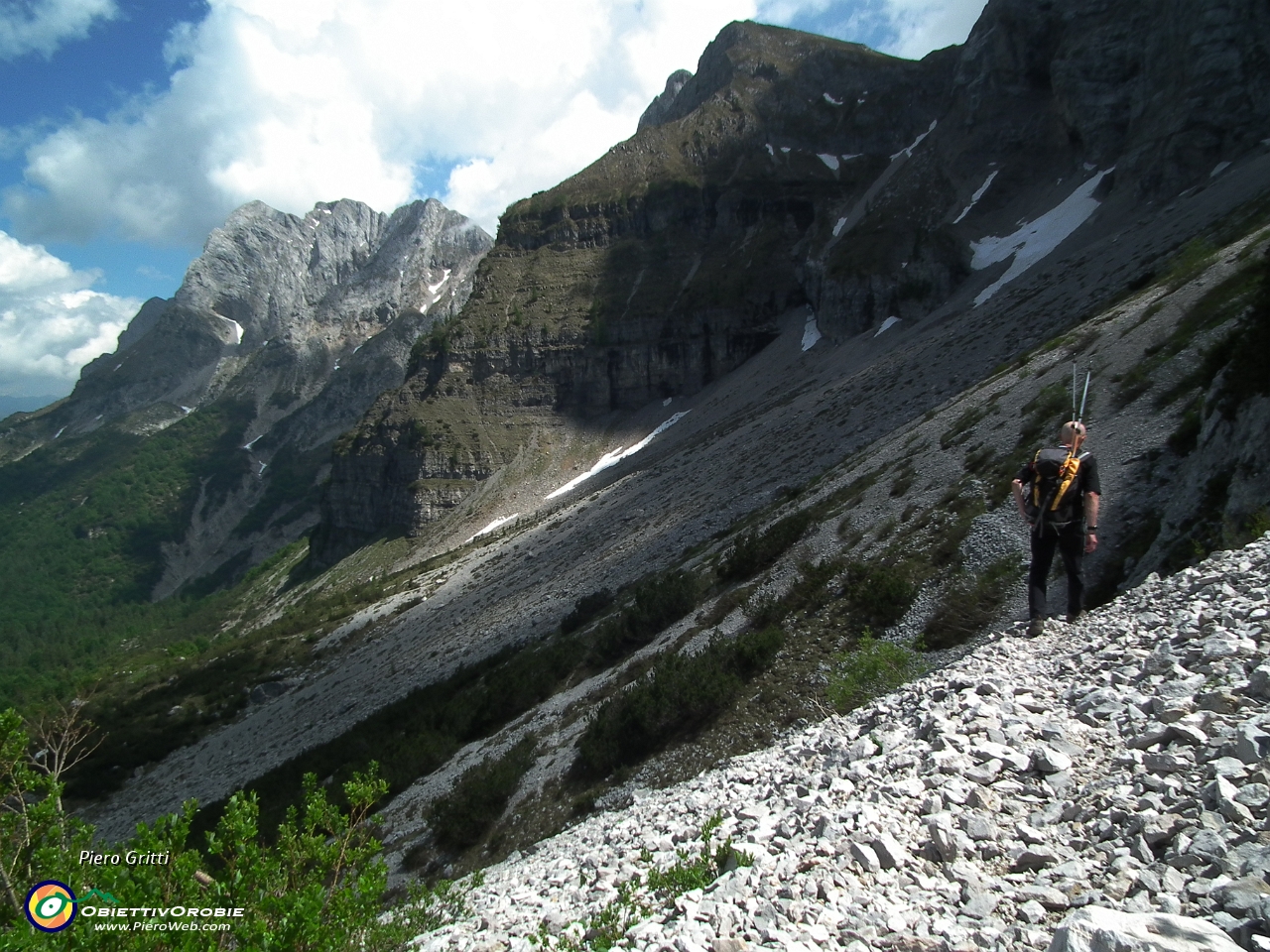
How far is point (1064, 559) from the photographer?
9.66m

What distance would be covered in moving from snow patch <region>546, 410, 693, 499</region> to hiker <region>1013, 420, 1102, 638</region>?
3175 inches

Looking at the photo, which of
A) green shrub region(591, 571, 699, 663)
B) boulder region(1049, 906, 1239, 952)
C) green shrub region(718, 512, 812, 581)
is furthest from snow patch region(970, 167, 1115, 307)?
boulder region(1049, 906, 1239, 952)

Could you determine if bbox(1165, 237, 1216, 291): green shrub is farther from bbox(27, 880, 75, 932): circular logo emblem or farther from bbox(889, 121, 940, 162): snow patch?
bbox(889, 121, 940, 162): snow patch

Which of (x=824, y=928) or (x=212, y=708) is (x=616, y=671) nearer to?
(x=824, y=928)

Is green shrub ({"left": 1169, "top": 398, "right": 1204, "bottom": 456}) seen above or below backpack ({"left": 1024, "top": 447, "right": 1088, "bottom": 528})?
below

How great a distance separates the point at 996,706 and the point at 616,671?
45.7 feet

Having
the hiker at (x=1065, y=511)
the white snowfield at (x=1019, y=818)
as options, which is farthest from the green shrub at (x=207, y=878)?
the hiker at (x=1065, y=511)

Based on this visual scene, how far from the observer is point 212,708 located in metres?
49.5

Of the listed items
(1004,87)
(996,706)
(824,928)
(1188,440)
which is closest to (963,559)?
(1188,440)

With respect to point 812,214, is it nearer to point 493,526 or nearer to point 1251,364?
point 493,526

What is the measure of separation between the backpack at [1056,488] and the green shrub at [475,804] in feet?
39.5

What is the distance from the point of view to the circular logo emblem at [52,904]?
18.5ft

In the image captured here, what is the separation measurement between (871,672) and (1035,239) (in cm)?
6761

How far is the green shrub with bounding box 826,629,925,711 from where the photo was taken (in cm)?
1132
